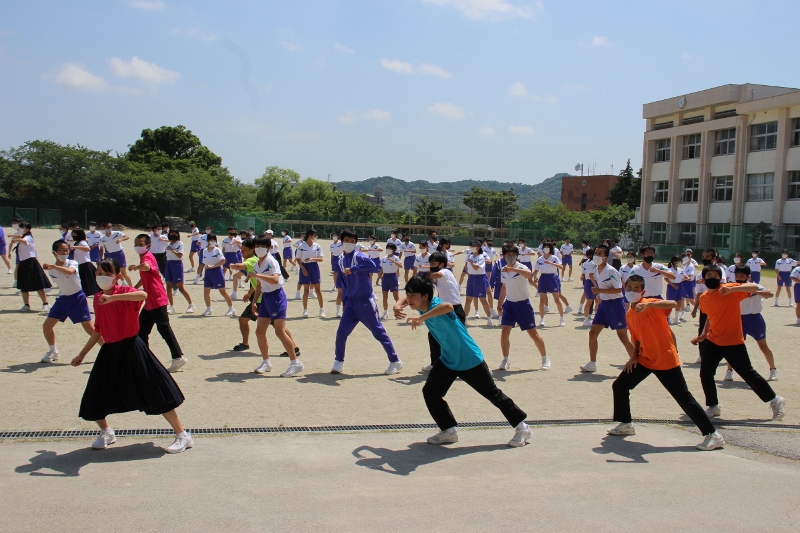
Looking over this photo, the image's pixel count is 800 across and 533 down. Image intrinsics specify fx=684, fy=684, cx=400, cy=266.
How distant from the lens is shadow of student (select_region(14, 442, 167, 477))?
525 cm

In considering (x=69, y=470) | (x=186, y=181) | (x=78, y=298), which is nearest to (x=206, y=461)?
(x=69, y=470)

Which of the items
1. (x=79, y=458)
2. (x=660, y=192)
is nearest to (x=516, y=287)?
(x=79, y=458)

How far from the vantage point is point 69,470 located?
5277mm

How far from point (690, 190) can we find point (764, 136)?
7.27 metres

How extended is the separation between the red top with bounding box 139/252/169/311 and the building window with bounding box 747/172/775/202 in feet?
140

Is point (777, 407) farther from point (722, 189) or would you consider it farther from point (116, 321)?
point (722, 189)

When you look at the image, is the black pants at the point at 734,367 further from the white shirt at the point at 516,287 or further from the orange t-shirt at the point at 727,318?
the white shirt at the point at 516,287

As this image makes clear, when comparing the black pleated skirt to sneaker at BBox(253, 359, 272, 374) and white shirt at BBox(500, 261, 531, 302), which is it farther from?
white shirt at BBox(500, 261, 531, 302)

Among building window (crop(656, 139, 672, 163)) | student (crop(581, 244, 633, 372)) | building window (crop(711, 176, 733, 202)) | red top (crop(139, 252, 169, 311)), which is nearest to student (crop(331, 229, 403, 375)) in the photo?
red top (crop(139, 252, 169, 311))

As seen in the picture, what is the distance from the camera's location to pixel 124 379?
5.72 metres

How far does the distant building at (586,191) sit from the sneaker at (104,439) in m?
111

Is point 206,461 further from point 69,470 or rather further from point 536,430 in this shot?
point 536,430

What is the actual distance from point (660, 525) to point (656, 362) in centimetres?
220

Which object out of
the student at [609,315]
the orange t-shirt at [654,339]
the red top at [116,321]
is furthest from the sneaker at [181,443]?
the student at [609,315]
